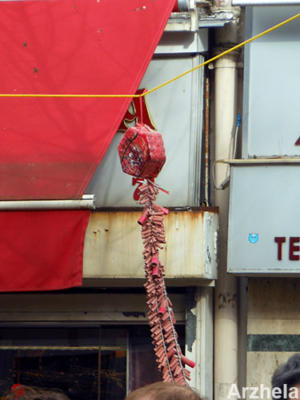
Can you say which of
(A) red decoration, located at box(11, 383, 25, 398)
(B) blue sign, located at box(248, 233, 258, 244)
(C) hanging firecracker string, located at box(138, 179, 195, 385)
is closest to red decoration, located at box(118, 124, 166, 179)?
(C) hanging firecracker string, located at box(138, 179, 195, 385)

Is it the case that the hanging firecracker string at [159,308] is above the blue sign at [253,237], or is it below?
below

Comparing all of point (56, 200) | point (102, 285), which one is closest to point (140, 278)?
point (102, 285)

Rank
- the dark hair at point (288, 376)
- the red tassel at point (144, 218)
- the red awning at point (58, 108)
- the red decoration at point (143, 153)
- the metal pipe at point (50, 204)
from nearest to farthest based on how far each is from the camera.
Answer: the dark hair at point (288, 376), the red tassel at point (144, 218), the red decoration at point (143, 153), the metal pipe at point (50, 204), the red awning at point (58, 108)

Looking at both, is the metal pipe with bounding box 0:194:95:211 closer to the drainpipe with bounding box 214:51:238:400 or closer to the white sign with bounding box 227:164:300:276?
the white sign with bounding box 227:164:300:276

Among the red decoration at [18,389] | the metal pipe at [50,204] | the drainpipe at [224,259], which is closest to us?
the metal pipe at [50,204]

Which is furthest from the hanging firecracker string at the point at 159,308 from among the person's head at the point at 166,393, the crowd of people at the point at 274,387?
the person's head at the point at 166,393

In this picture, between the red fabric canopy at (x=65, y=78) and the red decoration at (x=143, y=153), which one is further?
the red fabric canopy at (x=65, y=78)

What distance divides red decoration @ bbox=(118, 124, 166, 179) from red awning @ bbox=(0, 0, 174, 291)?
3.17 ft

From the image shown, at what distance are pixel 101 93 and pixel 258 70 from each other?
4.77 ft

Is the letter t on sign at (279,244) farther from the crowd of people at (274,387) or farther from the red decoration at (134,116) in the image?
the crowd of people at (274,387)

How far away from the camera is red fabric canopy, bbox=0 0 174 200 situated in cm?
757

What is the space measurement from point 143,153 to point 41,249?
159 centimetres

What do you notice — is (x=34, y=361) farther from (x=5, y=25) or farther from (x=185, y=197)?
(x=5, y=25)

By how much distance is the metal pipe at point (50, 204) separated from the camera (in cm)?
741
